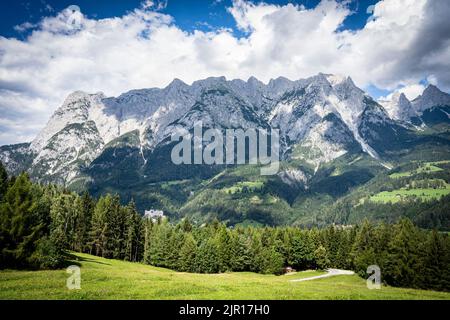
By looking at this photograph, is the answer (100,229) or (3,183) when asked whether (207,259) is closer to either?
(100,229)

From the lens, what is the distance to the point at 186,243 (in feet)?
328

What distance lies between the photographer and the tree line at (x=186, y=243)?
2052 inches

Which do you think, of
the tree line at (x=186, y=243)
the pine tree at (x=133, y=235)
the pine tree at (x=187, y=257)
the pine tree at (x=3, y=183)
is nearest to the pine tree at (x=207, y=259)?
the tree line at (x=186, y=243)

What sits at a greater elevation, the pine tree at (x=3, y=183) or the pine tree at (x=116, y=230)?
the pine tree at (x=3, y=183)

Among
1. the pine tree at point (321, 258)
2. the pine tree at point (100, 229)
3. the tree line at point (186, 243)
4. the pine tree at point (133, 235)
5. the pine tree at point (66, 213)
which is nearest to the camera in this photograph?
the tree line at point (186, 243)

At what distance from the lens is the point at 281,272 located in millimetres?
116938

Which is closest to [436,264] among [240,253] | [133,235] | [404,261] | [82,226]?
[404,261]

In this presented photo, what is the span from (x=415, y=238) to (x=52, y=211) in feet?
309

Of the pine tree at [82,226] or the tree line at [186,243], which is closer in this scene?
the tree line at [186,243]

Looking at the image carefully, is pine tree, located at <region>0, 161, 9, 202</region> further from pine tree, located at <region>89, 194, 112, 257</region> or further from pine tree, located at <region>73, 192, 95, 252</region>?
pine tree, located at <region>73, 192, 95, 252</region>

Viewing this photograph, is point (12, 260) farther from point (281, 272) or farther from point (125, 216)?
point (281, 272)

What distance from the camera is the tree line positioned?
171 ft

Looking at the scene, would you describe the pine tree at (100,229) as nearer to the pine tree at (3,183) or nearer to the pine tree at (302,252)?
the pine tree at (3,183)

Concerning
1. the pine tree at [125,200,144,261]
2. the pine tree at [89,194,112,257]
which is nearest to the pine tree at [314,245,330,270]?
the pine tree at [125,200,144,261]
